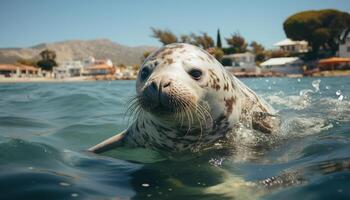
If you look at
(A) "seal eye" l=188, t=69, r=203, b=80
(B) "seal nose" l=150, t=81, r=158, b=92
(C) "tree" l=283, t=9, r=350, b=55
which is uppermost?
(C) "tree" l=283, t=9, r=350, b=55

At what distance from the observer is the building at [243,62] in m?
51.2

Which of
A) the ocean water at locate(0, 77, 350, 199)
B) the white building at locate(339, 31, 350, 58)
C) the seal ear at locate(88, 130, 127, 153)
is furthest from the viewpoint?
the white building at locate(339, 31, 350, 58)

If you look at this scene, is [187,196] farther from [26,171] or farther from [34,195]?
[26,171]

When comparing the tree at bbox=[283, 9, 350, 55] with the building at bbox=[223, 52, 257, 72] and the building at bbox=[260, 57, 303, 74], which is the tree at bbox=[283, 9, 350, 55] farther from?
the building at bbox=[223, 52, 257, 72]

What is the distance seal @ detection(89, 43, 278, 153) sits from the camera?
3176 mm

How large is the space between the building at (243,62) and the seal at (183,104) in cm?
4743

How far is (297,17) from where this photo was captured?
176 feet

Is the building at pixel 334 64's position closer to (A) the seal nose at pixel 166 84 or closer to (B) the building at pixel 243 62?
(B) the building at pixel 243 62

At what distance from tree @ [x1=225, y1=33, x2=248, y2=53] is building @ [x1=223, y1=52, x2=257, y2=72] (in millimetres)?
7416

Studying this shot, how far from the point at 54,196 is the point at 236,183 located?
1.11m

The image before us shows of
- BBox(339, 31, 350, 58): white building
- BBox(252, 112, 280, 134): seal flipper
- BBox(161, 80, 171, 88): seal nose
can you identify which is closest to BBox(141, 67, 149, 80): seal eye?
BBox(161, 80, 171, 88): seal nose

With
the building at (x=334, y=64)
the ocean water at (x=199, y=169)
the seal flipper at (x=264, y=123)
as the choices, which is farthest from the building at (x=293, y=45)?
the seal flipper at (x=264, y=123)

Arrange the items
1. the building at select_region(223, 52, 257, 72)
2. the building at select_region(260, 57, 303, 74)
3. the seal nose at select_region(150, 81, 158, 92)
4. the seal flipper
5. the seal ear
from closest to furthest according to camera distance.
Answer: the seal nose at select_region(150, 81, 158, 92), the seal ear, the seal flipper, the building at select_region(260, 57, 303, 74), the building at select_region(223, 52, 257, 72)

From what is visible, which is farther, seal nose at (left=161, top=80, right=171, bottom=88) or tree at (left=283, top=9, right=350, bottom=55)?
tree at (left=283, top=9, right=350, bottom=55)
